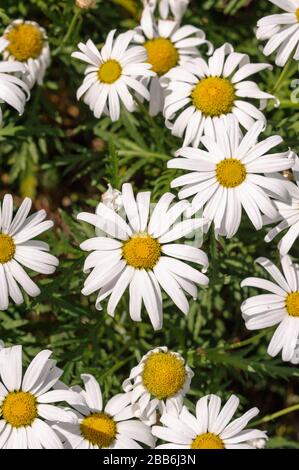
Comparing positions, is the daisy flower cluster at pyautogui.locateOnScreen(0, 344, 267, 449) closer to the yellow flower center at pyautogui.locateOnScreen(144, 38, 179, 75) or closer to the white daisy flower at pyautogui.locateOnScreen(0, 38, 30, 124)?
the white daisy flower at pyautogui.locateOnScreen(0, 38, 30, 124)

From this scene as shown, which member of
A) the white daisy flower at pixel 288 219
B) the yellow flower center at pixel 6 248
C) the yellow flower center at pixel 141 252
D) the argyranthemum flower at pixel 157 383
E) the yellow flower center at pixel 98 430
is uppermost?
the white daisy flower at pixel 288 219

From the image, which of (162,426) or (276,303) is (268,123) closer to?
Result: (276,303)

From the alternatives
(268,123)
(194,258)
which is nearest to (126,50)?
(268,123)

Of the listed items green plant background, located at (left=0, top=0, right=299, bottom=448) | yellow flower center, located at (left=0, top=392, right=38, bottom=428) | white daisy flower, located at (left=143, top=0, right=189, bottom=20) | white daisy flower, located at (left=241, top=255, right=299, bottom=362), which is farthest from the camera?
white daisy flower, located at (left=143, top=0, right=189, bottom=20)

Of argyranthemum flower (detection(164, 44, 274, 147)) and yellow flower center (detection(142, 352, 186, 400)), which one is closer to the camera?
yellow flower center (detection(142, 352, 186, 400))

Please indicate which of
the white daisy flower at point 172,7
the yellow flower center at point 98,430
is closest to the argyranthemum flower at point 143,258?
the yellow flower center at point 98,430

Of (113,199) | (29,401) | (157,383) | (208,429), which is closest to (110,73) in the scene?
(113,199)

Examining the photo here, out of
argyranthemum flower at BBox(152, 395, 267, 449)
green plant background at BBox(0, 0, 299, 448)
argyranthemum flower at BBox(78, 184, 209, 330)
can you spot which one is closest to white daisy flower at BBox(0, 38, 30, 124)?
green plant background at BBox(0, 0, 299, 448)

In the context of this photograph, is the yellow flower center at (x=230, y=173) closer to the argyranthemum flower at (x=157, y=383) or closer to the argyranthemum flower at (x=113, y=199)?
the argyranthemum flower at (x=113, y=199)
